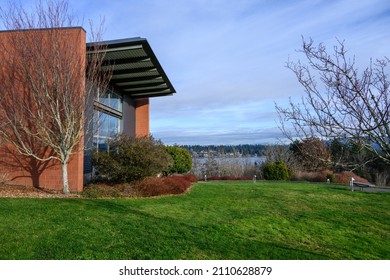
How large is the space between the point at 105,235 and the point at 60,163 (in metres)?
7.22

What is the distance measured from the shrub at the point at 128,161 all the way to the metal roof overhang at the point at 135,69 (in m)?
3.11

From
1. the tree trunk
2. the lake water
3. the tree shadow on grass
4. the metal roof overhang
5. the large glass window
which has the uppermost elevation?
the metal roof overhang

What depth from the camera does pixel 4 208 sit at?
8.59m

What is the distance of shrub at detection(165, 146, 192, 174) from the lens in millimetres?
21953

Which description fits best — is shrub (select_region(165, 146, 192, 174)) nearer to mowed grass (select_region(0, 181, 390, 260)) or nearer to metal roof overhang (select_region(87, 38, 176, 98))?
metal roof overhang (select_region(87, 38, 176, 98))

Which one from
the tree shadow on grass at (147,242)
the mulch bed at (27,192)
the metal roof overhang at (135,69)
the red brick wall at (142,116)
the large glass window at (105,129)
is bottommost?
the tree shadow on grass at (147,242)

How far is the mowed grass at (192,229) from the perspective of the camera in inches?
234

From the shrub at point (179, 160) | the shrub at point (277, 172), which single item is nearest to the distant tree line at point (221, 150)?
the shrub at point (277, 172)

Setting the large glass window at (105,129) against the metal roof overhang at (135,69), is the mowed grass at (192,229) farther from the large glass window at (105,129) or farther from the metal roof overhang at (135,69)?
the metal roof overhang at (135,69)

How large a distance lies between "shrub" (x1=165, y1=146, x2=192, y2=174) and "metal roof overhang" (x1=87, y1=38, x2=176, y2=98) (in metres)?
3.97

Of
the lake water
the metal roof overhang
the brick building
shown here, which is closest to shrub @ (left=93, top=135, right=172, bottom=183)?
the brick building

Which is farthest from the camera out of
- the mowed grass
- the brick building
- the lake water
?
the lake water

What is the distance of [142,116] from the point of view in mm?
25547

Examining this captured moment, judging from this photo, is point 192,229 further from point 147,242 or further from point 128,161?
point 128,161
